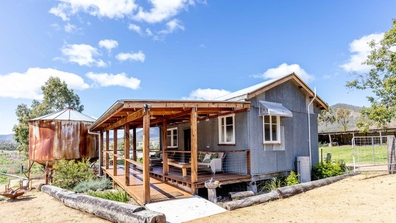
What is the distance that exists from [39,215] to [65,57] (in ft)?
81.2

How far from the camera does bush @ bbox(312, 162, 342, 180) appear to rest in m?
9.72

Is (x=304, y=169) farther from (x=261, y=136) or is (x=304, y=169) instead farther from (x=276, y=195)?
(x=276, y=195)

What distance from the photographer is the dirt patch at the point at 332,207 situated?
514cm

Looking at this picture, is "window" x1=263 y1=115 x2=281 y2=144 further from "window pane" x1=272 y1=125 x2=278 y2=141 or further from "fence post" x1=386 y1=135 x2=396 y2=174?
"fence post" x1=386 y1=135 x2=396 y2=174

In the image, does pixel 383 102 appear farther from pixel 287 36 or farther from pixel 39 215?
pixel 39 215

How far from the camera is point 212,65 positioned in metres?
27.9

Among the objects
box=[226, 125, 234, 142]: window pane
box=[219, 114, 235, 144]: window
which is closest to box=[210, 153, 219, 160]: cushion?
box=[219, 114, 235, 144]: window

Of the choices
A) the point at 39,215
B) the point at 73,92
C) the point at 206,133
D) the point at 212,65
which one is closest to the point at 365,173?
the point at 206,133

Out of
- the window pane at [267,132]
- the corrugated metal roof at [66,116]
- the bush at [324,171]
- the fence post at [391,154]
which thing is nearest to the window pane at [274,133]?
the window pane at [267,132]

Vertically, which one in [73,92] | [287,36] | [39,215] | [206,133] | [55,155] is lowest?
[39,215]

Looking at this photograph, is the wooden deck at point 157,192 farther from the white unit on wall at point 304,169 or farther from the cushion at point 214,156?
the white unit on wall at point 304,169

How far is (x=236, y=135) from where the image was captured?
28.8ft

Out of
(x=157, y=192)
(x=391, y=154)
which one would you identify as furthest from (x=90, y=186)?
(x=391, y=154)

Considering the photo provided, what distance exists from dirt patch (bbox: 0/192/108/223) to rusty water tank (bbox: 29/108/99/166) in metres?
3.62
